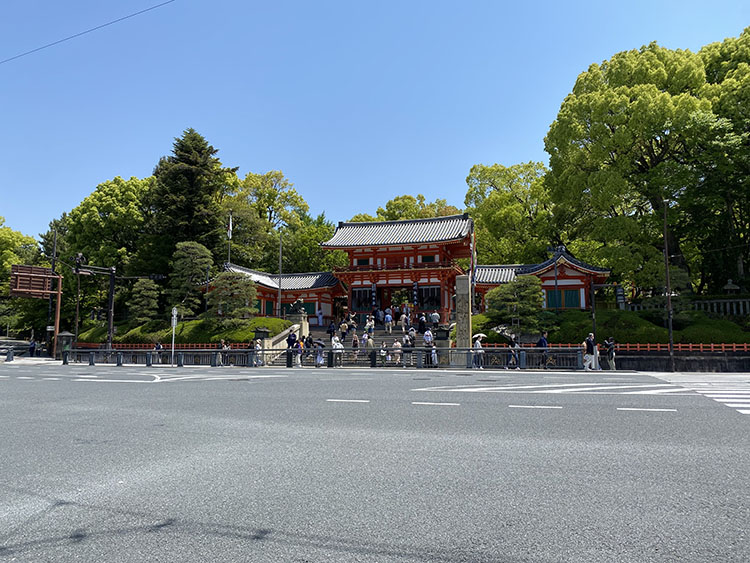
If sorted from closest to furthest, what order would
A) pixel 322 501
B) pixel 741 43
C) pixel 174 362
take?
1. pixel 322 501
2. pixel 174 362
3. pixel 741 43

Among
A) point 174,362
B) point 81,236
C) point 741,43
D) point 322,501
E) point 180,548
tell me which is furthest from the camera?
point 81,236

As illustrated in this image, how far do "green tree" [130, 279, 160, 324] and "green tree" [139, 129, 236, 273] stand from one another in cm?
412

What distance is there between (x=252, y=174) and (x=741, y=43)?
45.8m

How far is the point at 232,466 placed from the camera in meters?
5.92

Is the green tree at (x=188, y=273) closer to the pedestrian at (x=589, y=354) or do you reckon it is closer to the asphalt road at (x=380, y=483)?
the pedestrian at (x=589, y=354)

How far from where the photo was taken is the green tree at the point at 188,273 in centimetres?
4016

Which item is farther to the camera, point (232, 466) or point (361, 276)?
point (361, 276)

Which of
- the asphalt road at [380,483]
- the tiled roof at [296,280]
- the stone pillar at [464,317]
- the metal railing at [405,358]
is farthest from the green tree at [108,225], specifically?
the asphalt road at [380,483]

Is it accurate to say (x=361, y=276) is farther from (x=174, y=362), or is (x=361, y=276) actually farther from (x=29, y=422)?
(x=29, y=422)

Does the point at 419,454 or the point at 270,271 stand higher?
the point at 270,271

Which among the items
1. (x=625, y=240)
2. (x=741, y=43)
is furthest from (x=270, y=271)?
(x=741, y=43)

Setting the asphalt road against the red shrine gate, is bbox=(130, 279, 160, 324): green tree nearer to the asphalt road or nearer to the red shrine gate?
the red shrine gate

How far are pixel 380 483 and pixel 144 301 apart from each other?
40087mm

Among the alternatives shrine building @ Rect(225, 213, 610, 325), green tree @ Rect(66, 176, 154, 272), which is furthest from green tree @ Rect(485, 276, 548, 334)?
green tree @ Rect(66, 176, 154, 272)
